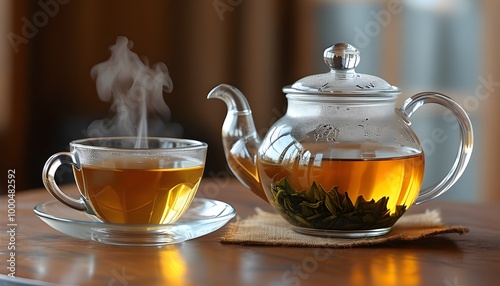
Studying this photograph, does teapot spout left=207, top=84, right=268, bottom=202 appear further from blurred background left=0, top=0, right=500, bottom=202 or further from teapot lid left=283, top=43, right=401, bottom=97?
blurred background left=0, top=0, right=500, bottom=202

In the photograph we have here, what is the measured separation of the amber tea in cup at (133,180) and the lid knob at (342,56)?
0.73 feet

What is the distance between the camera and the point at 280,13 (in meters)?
3.19

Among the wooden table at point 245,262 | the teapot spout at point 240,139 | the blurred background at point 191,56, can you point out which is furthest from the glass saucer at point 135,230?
the blurred background at point 191,56

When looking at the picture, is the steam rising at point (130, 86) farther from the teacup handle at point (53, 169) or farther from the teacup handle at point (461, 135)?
the teacup handle at point (461, 135)

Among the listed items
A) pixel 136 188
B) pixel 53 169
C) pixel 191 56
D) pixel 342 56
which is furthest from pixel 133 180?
pixel 191 56

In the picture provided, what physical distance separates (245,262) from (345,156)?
211 millimetres

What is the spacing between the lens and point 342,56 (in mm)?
1096

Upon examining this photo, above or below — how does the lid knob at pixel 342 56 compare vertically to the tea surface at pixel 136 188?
above

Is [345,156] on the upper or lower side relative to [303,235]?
upper

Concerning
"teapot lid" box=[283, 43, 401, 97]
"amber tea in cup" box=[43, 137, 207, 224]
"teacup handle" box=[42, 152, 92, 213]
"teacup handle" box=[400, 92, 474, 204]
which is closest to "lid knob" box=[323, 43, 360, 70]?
"teapot lid" box=[283, 43, 401, 97]

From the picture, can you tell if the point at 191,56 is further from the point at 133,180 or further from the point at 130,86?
the point at 133,180

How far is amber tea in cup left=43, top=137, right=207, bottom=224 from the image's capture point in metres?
1.02

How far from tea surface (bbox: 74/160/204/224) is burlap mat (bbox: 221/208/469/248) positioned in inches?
3.7

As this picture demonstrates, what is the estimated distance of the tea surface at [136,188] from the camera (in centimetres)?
102
